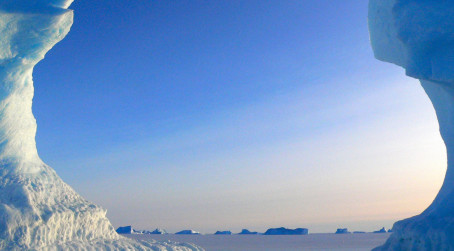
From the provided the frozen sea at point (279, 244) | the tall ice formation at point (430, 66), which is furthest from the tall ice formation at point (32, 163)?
the frozen sea at point (279, 244)

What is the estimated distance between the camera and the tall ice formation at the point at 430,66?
→ 36.5 ft

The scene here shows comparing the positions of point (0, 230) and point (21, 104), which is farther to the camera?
point (21, 104)

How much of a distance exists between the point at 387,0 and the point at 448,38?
9.37 ft

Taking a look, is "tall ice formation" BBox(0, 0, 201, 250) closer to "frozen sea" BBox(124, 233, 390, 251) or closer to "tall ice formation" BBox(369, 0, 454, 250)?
"tall ice formation" BBox(369, 0, 454, 250)

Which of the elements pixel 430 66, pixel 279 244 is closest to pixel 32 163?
pixel 430 66

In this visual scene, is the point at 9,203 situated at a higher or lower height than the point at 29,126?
lower


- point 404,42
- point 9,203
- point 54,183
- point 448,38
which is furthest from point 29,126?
point 448,38

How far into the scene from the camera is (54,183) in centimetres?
1328

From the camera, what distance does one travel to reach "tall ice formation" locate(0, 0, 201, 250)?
37.9 ft

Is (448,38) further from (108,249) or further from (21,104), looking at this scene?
(21,104)

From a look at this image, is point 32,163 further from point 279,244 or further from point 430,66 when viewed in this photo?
point 279,244

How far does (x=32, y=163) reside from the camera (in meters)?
13.4

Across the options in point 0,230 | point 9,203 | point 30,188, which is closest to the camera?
point 0,230

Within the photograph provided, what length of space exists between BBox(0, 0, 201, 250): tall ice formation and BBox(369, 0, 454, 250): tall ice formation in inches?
329
